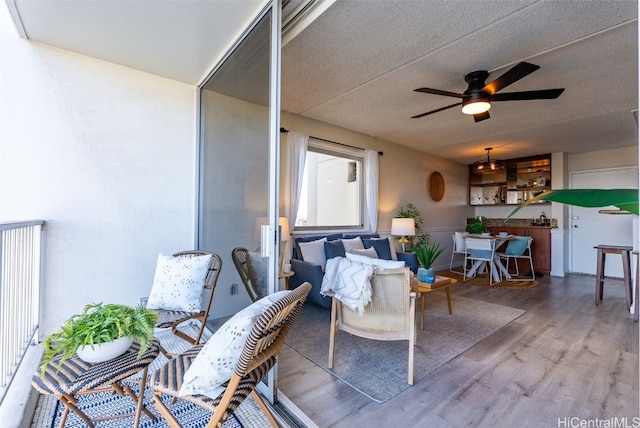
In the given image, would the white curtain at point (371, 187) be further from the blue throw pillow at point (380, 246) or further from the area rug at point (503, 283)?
the area rug at point (503, 283)

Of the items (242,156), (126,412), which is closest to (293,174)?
(242,156)

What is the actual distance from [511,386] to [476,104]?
226 cm

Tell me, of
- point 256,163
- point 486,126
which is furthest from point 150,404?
point 486,126

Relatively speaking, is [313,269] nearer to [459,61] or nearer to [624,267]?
[459,61]

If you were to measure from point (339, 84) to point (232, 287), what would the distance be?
7.41ft

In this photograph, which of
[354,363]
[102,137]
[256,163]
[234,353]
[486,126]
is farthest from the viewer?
[486,126]

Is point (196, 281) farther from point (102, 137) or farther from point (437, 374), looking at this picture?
point (437, 374)

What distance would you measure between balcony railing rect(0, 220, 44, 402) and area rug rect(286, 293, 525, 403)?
5.95 feet

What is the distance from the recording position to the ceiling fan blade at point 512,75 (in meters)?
2.10

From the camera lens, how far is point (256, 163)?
208 centimetres

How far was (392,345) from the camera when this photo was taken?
2.56m

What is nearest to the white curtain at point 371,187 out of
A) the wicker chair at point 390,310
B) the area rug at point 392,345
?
the area rug at point 392,345

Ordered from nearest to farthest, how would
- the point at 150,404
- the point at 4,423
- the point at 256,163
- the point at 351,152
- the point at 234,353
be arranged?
the point at 234,353 → the point at 4,423 → the point at 150,404 → the point at 256,163 → the point at 351,152

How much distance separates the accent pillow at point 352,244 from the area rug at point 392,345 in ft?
2.84
